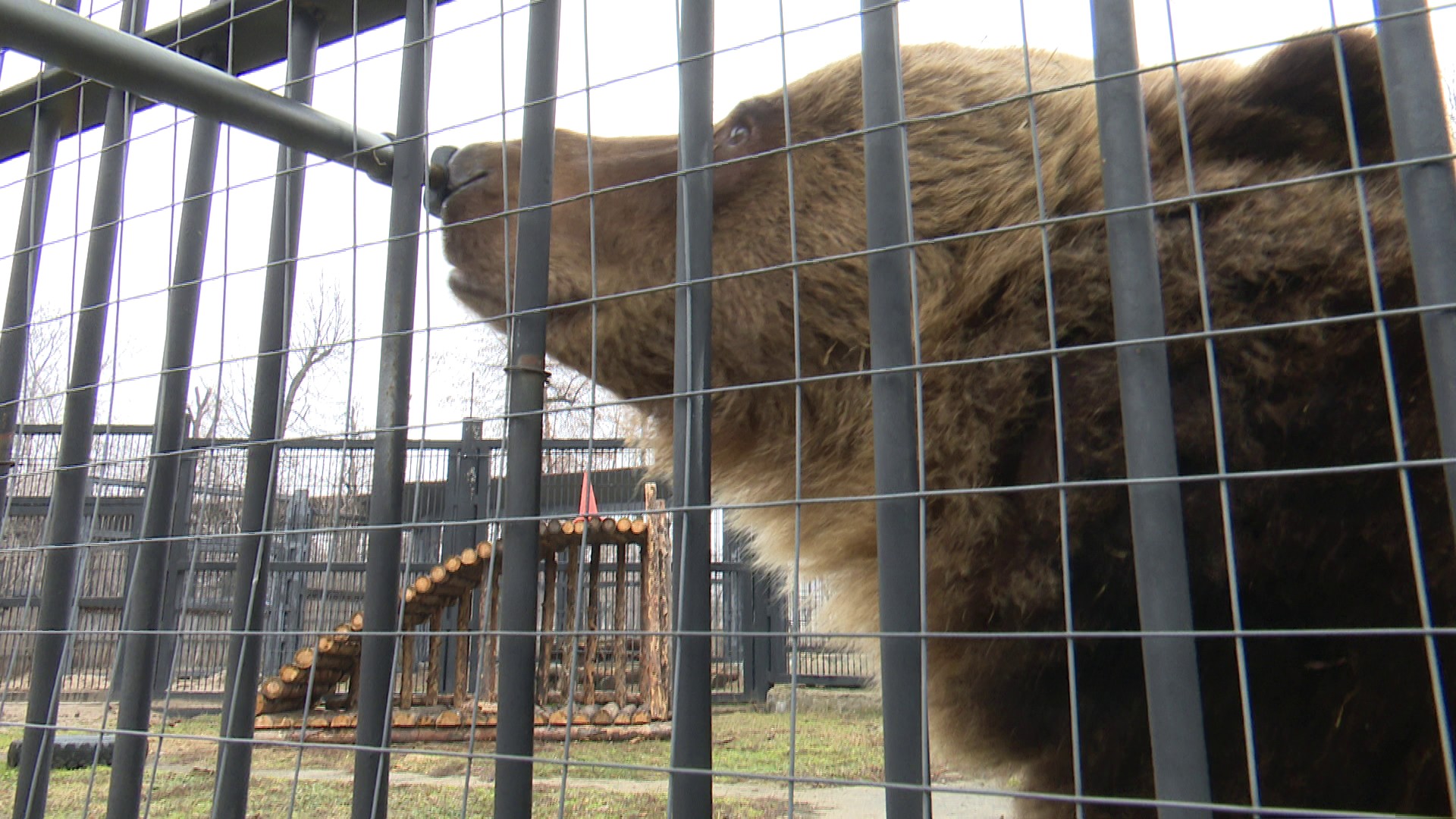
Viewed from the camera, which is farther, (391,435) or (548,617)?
(548,617)

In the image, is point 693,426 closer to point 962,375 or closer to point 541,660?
point 962,375

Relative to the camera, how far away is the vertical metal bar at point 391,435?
2.12 metres

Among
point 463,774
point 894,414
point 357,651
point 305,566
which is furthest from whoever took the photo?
point 305,566

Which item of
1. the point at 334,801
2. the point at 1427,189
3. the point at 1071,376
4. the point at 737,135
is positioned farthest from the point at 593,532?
the point at 1427,189

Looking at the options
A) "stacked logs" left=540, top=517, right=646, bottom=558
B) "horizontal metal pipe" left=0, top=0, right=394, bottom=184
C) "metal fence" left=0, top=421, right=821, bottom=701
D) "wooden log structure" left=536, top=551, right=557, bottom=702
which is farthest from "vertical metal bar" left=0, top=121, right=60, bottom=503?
"metal fence" left=0, top=421, right=821, bottom=701

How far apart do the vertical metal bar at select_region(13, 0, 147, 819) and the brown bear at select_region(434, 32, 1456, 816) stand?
1495mm

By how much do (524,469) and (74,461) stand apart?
217 cm

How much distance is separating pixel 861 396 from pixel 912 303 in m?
0.78

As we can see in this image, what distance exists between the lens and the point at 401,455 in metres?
2.20

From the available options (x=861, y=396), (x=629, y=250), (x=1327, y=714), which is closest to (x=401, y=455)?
(x=629, y=250)

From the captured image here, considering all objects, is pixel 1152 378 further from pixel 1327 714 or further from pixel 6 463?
pixel 6 463

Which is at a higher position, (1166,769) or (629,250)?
(629,250)

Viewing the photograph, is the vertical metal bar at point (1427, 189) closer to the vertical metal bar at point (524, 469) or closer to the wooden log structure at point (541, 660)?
the vertical metal bar at point (524, 469)

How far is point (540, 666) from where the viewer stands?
8734 mm
